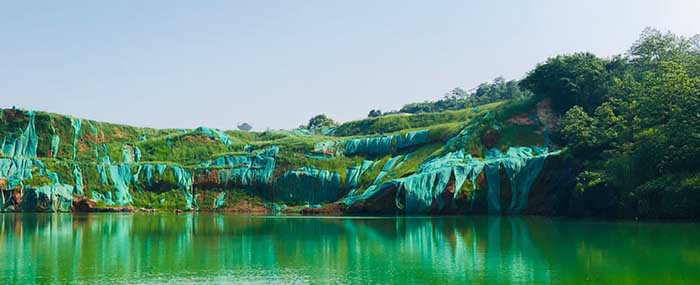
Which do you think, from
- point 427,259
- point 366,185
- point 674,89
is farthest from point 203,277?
point 366,185

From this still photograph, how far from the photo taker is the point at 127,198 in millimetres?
66188

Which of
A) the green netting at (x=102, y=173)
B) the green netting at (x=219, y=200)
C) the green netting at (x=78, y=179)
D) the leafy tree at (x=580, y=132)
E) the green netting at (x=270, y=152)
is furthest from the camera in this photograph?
the green netting at (x=270, y=152)

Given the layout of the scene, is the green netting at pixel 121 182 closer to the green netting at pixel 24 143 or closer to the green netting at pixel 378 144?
the green netting at pixel 24 143

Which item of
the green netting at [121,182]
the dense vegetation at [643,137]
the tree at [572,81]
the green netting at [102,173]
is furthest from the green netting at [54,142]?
the dense vegetation at [643,137]

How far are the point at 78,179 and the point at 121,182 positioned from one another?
12.8 feet

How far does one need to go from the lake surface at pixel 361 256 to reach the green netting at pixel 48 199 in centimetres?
2838

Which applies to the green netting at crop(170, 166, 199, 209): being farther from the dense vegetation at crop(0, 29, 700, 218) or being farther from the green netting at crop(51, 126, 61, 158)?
the green netting at crop(51, 126, 61, 158)

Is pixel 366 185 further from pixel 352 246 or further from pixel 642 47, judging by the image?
pixel 352 246

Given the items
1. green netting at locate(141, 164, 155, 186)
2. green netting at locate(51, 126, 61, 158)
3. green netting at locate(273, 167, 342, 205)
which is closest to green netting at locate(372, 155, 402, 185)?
green netting at locate(273, 167, 342, 205)

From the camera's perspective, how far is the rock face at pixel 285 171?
5472 cm

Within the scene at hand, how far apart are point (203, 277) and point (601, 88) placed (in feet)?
166

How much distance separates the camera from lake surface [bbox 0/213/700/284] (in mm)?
18547

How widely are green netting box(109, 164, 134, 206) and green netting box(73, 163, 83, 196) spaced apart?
2813 millimetres

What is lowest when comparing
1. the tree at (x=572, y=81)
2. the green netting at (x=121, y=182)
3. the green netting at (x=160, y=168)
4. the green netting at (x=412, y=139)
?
the green netting at (x=121, y=182)
